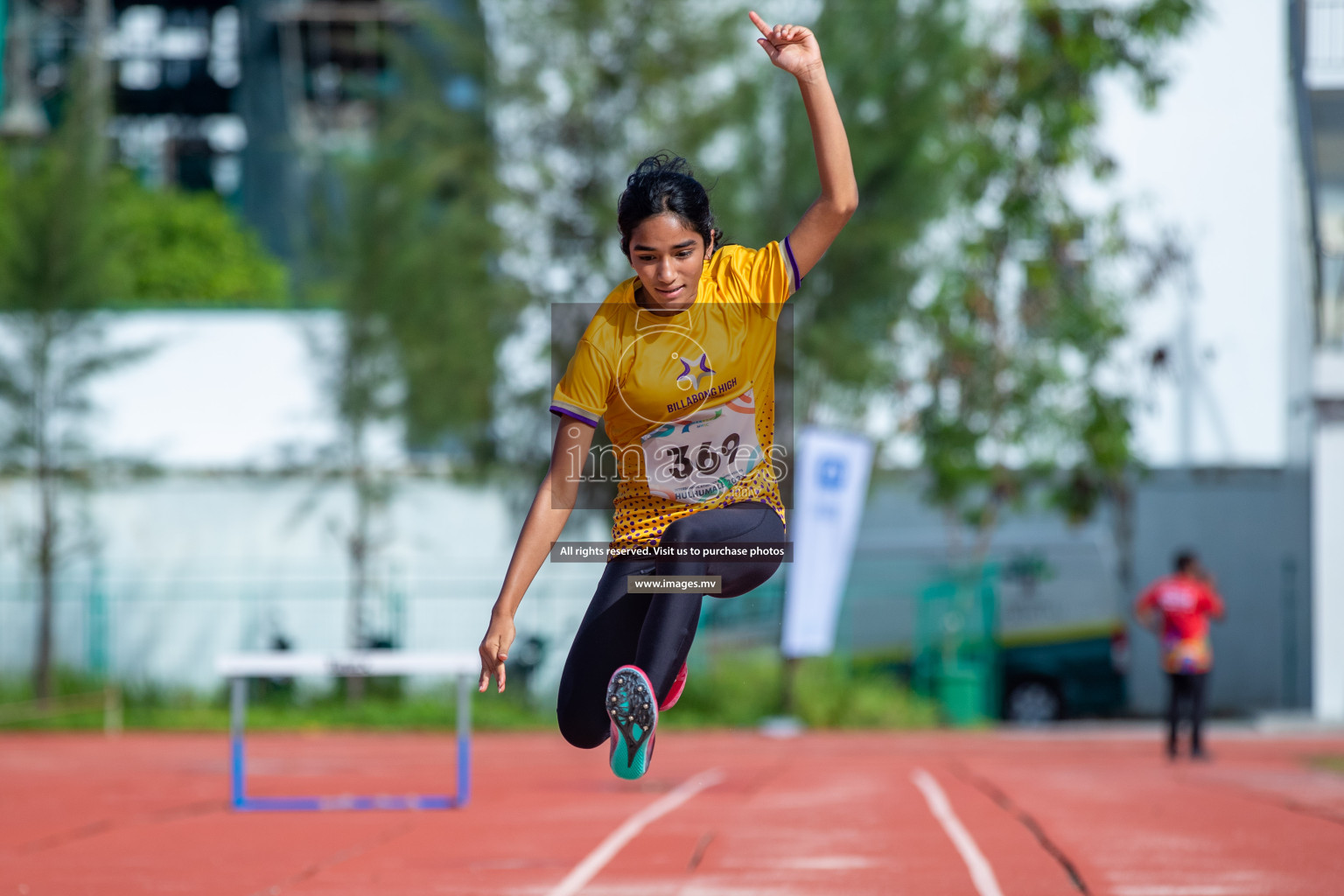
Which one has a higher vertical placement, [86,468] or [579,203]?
[579,203]

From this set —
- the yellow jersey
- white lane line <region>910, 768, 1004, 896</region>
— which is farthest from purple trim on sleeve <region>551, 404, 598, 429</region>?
white lane line <region>910, 768, 1004, 896</region>

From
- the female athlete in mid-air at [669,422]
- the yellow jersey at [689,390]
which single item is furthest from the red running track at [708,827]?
the yellow jersey at [689,390]

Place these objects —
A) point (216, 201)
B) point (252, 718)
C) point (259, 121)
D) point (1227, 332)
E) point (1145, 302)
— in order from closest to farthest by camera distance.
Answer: point (252, 718), point (1145, 302), point (1227, 332), point (259, 121), point (216, 201)

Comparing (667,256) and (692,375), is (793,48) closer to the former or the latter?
(667,256)

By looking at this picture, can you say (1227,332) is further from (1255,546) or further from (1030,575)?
(1030,575)

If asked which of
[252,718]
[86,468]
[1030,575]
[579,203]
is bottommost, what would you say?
[252,718]

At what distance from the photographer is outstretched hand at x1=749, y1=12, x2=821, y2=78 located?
13.7 ft

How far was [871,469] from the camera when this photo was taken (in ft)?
69.9

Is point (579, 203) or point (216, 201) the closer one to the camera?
point (579, 203)

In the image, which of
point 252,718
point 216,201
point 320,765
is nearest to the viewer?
point 320,765

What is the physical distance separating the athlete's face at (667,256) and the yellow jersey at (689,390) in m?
0.10

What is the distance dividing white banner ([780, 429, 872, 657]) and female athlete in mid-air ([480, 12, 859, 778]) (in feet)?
41.9

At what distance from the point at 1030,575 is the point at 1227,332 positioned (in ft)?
21.0

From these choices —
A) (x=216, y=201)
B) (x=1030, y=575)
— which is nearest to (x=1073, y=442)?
(x=1030, y=575)
